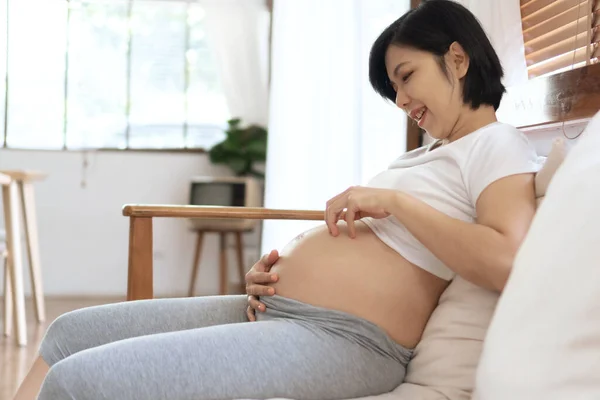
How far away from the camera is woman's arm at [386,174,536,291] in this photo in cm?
102

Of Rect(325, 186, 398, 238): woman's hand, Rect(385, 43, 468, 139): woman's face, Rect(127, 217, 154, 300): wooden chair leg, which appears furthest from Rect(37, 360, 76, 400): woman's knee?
Rect(385, 43, 468, 139): woman's face

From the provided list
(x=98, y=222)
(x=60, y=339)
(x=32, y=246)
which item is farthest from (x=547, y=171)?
(x=98, y=222)

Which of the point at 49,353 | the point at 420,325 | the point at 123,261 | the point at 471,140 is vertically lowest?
the point at 123,261

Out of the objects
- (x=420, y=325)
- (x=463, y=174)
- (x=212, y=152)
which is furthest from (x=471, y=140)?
(x=212, y=152)

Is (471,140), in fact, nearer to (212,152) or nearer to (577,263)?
(577,263)

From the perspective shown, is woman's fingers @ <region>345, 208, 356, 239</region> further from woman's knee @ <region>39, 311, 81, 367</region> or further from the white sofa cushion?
woman's knee @ <region>39, 311, 81, 367</region>

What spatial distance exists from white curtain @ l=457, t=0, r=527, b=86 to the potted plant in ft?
8.98

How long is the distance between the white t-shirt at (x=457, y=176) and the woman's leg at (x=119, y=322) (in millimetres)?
352

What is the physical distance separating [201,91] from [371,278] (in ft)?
13.0

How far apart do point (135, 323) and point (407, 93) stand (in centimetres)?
67

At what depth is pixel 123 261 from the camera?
15.4 feet

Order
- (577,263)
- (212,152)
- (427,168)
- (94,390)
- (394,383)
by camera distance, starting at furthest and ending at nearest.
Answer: (212,152), (427,168), (394,383), (94,390), (577,263)

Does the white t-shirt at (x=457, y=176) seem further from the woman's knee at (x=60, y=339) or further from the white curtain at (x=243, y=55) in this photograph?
the white curtain at (x=243, y=55)

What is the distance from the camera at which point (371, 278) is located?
1126 mm
